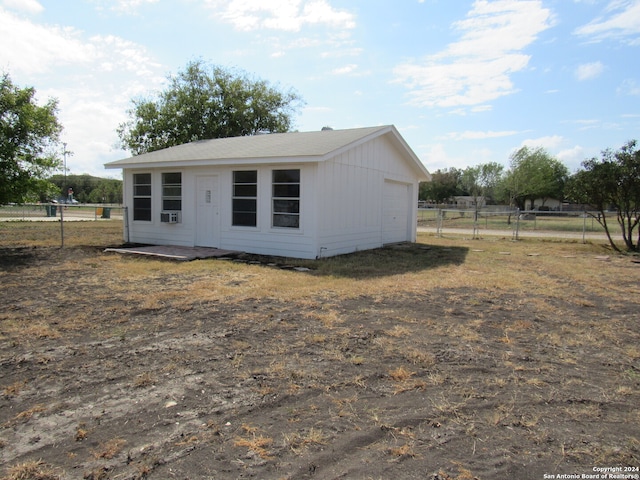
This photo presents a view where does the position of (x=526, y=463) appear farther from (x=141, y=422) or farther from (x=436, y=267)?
(x=436, y=267)

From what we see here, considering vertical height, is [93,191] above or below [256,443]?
above

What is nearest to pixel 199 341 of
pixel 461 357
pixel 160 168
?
pixel 461 357

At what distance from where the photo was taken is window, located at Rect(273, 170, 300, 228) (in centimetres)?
1023

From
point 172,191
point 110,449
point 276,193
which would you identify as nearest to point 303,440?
point 110,449

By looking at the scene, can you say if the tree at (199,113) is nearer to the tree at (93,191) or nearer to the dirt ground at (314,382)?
the dirt ground at (314,382)

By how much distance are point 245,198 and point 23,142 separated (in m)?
6.48

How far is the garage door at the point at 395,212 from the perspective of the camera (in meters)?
13.7

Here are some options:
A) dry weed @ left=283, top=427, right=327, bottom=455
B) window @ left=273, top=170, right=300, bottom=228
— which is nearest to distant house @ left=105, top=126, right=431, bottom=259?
window @ left=273, top=170, right=300, bottom=228

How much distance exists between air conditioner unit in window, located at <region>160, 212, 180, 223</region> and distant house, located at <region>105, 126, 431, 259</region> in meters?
0.03

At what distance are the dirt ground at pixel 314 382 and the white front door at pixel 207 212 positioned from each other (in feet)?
15.1

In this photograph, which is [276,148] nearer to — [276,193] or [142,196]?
[276,193]

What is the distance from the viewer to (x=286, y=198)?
10352mm

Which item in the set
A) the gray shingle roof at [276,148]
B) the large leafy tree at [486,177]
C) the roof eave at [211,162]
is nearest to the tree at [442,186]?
the large leafy tree at [486,177]

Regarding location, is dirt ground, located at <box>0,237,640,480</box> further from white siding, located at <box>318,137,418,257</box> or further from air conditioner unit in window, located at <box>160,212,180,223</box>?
air conditioner unit in window, located at <box>160,212,180,223</box>
